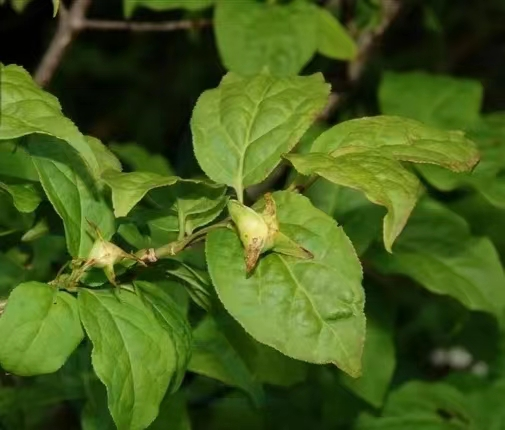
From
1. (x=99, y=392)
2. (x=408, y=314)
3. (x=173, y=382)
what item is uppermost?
(x=173, y=382)

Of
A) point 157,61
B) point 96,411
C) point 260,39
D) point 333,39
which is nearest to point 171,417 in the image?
point 96,411

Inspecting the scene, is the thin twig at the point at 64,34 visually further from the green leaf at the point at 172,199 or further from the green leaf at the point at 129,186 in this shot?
the green leaf at the point at 129,186

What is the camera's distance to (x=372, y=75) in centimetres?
210

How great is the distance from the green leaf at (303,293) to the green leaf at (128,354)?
0.09m

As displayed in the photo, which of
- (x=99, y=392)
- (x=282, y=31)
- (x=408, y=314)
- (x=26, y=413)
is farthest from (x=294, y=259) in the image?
(x=408, y=314)

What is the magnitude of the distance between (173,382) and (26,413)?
1.28 ft

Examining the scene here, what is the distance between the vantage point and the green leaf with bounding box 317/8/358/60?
5.82ft

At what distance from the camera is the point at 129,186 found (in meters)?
0.97

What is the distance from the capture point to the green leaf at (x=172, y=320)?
104cm

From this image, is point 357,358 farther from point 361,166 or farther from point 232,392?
point 232,392

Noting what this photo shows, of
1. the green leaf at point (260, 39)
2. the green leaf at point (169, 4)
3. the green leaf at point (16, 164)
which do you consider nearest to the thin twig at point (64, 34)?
the green leaf at point (169, 4)

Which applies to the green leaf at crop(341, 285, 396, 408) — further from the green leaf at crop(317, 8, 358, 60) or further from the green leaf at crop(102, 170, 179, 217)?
the green leaf at crop(102, 170, 179, 217)

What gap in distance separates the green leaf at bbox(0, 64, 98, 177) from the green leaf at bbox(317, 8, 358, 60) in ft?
2.71

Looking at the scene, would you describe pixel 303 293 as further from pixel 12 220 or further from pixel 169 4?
pixel 169 4
